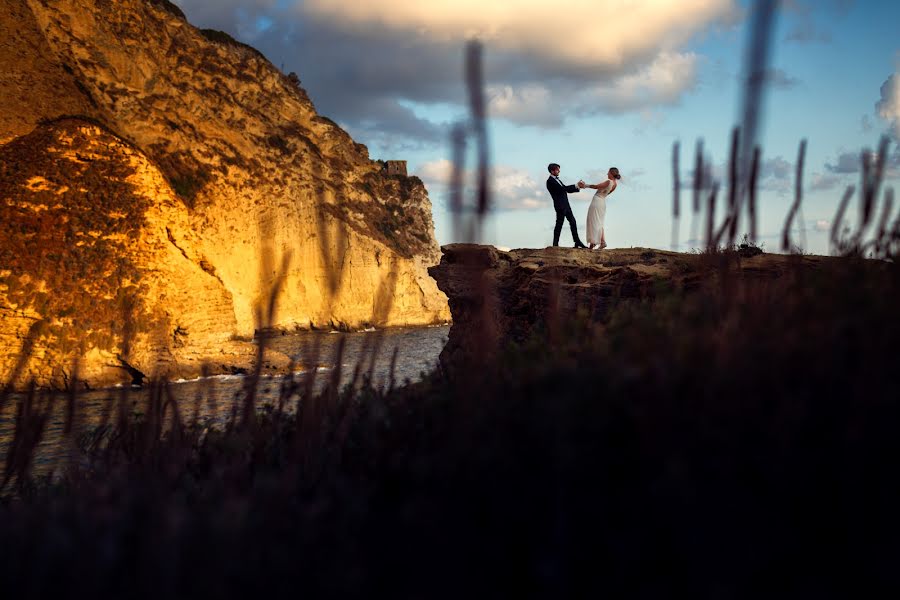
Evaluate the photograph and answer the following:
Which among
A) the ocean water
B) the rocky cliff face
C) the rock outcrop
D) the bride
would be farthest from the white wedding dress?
the rocky cliff face

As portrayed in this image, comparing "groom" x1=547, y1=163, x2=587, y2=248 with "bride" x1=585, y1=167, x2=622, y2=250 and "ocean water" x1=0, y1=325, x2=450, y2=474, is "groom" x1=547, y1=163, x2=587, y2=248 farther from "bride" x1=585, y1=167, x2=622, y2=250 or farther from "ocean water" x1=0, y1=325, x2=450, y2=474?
"ocean water" x1=0, y1=325, x2=450, y2=474

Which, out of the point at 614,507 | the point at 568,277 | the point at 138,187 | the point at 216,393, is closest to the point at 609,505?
the point at 614,507

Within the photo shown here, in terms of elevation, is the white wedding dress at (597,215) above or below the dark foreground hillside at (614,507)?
above

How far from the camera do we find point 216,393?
10.4 m

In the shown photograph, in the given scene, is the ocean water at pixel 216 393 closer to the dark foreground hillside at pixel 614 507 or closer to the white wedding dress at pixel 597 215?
the dark foreground hillside at pixel 614 507

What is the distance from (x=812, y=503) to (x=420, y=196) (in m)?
76.3

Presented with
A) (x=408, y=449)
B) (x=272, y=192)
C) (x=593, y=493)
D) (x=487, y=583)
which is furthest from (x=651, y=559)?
(x=272, y=192)

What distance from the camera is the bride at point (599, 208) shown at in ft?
54.2

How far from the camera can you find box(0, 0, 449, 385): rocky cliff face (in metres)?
28.6

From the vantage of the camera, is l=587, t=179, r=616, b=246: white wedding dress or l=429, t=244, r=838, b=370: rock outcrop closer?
l=429, t=244, r=838, b=370: rock outcrop

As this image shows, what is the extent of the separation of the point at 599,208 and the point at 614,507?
1538cm

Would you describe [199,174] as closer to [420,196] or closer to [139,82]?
[139,82]

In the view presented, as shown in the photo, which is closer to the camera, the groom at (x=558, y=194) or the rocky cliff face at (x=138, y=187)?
the groom at (x=558, y=194)

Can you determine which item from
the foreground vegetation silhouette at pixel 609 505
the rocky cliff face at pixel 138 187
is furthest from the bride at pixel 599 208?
the foreground vegetation silhouette at pixel 609 505
